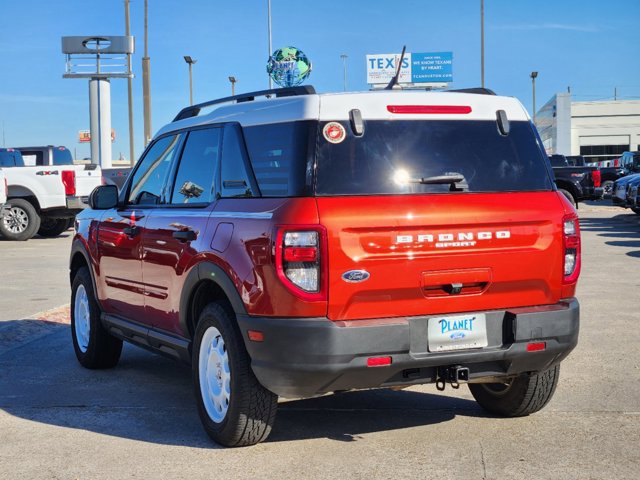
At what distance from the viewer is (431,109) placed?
204 inches

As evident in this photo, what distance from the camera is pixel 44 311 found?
10.4 meters

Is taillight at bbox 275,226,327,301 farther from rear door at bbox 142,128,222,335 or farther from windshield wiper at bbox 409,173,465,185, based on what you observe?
rear door at bbox 142,128,222,335

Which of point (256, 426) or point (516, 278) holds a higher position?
point (516, 278)

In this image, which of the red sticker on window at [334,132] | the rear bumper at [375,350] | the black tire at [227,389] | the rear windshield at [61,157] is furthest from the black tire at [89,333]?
the rear windshield at [61,157]

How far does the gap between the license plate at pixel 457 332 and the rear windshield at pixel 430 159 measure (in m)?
0.68

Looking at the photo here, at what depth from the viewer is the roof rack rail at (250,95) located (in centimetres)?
526

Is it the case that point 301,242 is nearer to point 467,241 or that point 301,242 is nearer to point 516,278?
point 467,241

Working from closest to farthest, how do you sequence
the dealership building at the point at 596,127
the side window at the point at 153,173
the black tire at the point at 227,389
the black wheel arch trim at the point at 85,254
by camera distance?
the black tire at the point at 227,389, the side window at the point at 153,173, the black wheel arch trim at the point at 85,254, the dealership building at the point at 596,127

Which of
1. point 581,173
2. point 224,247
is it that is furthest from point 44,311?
point 581,173

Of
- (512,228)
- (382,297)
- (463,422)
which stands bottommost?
(463,422)

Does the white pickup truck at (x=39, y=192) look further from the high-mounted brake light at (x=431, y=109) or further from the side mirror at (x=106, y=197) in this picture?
the high-mounted brake light at (x=431, y=109)

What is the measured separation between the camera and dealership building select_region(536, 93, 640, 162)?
8225 cm

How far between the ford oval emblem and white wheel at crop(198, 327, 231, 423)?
899mm

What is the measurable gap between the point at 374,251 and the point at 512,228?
0.82 m
